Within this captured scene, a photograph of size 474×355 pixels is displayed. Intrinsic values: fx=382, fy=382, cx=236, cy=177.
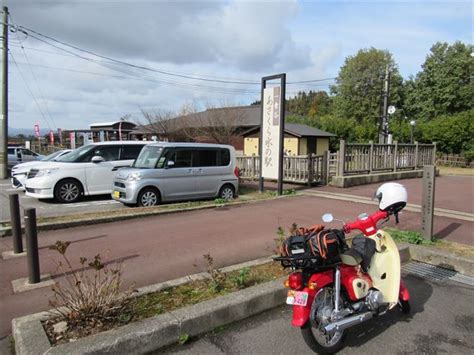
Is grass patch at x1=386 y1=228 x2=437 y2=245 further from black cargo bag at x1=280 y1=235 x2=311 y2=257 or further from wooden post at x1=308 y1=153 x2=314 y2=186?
wooden post at x1=308 y1=153 x2=314 y2=186

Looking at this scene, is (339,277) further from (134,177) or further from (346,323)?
(134,177)

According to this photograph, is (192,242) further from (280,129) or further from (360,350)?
(280,129)

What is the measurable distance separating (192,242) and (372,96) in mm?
47766

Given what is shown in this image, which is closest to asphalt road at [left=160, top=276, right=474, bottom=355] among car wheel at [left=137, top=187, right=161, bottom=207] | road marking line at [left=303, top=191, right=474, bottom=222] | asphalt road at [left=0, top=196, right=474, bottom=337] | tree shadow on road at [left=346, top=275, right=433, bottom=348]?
tree shadow on road at [left=346, top=275, right=433, bottom=348]

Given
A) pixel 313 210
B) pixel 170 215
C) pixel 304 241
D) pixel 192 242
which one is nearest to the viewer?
pixel 304 241

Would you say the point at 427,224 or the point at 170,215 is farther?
the point at 170,215

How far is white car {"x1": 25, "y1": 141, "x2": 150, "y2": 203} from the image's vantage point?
1058 centimetres

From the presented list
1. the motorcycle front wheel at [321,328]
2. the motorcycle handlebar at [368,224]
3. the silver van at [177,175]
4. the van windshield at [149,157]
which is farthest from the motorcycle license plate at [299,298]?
the van windshield at [149,157]

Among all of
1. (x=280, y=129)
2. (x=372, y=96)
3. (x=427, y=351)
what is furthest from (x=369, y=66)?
(x=427, y=351)

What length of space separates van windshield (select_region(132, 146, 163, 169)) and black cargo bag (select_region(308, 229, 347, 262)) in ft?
24.8

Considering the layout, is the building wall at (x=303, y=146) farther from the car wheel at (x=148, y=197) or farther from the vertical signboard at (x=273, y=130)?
the car wheel at (x=148, y=197)

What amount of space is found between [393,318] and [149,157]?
309 inches

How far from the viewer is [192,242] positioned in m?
6.45

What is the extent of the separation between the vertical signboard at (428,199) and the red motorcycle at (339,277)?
8.59ft
